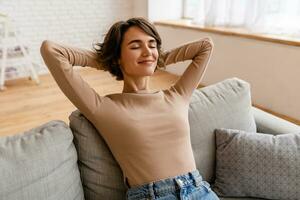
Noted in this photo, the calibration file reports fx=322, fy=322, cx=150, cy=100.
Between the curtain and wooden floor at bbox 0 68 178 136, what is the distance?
0.94 metres

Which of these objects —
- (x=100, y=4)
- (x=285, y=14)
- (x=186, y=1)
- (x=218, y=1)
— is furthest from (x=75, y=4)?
(x=285, y=14)

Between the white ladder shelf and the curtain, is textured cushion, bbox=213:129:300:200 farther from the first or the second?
the white ladder shelf

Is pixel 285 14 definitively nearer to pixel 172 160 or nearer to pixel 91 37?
pixel 172 160

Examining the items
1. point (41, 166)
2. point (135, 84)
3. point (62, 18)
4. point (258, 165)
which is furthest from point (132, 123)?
point (62, 18)

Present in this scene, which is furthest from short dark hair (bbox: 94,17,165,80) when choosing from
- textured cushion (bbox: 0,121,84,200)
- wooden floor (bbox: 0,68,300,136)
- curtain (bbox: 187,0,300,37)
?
curtain (bbox: 187,0,300,37)

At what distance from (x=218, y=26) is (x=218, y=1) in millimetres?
266

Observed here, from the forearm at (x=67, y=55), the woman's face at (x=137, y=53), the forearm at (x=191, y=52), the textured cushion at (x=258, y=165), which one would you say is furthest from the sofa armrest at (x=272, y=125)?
the forearm at (x=67, y=55)

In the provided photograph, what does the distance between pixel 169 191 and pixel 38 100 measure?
265cm

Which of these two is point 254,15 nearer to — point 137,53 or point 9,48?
point 137,53

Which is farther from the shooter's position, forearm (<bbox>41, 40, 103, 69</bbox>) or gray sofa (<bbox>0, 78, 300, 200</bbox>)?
forearm (<bbox>41, 40, 103, 69</bbox>)

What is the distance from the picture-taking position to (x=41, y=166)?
105cm

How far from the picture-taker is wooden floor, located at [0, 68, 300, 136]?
294 centimetres

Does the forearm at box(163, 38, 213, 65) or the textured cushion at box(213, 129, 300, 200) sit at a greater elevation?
the forearm at box(163, 38, 213, 65)

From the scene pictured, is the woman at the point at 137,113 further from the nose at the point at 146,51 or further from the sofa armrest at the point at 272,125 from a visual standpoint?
the sofa armrest at the point at 272,125
